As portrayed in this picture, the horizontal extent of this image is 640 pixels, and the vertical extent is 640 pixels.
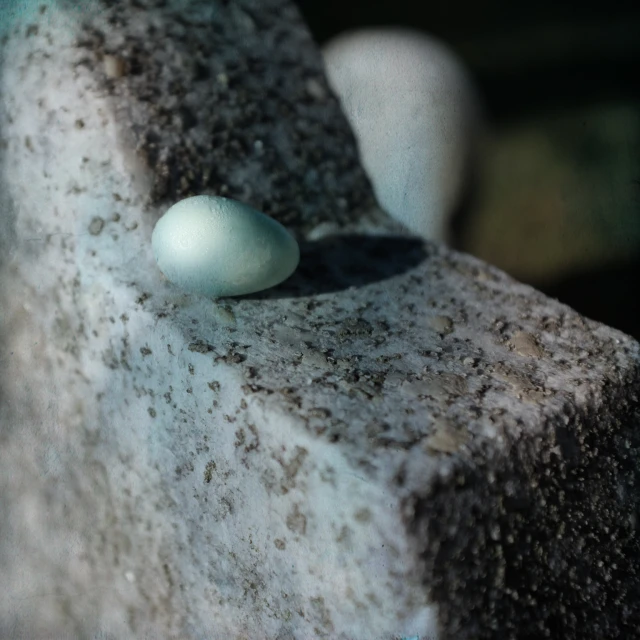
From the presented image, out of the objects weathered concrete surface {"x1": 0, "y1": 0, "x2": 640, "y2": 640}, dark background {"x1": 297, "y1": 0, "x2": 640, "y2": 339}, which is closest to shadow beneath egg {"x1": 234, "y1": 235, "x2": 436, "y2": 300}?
weathered concrete surface {"x1": 0, "y1": 0, "x2": 640, "y2": 640}

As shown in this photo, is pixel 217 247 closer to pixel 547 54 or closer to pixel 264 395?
pixel 264 395

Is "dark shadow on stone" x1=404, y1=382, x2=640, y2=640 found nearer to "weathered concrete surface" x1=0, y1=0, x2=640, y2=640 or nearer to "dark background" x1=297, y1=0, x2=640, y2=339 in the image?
"weathered concrete surface" x1=0, y1=0, x2=640, y2=640

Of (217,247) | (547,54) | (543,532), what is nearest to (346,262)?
(217,247)

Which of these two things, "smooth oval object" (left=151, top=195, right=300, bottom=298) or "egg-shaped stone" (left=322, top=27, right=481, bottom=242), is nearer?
"smooth oval object" (left=151, top=195, right=300, bottom=298)

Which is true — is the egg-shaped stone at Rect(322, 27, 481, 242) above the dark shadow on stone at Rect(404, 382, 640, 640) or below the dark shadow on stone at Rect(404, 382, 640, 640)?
above

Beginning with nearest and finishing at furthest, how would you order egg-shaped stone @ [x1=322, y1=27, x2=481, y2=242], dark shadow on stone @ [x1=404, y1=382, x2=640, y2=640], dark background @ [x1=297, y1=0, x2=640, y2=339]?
dark shadow on stone @ [x1=404, y1=382, x2=640, y2=640] → egg-shaped stone @ [x1=322, y1=27, x2=481, y2=242] → dark background @ [x1=297, y1=0, x2=640, y2=339]

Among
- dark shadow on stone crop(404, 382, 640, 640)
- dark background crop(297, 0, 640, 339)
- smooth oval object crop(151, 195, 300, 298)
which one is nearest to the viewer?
dark shadow on stone crop(404, 382, 640, 640)

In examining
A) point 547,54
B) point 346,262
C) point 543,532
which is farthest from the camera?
point 547,54
